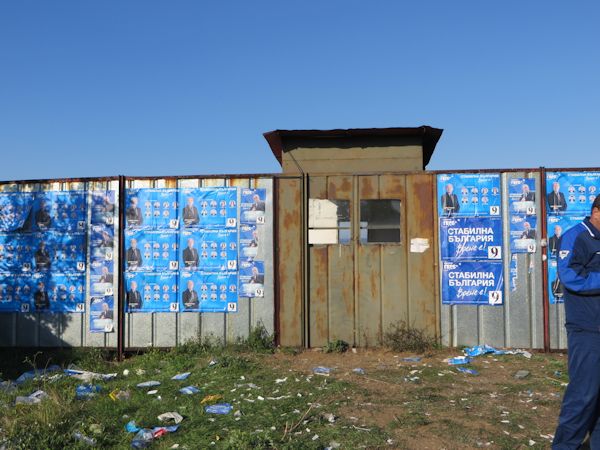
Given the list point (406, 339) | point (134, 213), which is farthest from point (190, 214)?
point (406, 339)

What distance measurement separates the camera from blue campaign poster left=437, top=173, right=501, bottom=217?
754cm

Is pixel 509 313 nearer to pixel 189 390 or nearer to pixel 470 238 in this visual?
pixel 470 238

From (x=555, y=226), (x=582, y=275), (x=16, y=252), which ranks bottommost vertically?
(x=582, y=275)

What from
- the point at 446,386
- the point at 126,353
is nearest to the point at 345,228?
the point at 446,386

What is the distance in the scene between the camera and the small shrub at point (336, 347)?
7.44m

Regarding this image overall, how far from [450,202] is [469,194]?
335 millimetres

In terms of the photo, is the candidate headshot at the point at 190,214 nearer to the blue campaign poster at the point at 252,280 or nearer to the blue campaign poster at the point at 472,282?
the blue campaign poster at the point at 252,280

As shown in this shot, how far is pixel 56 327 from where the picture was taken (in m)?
7.91

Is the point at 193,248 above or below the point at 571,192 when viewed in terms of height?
below

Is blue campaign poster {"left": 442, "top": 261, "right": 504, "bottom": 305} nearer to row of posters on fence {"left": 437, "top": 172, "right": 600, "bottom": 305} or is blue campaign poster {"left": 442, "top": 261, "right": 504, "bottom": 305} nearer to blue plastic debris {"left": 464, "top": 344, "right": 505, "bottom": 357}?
row of posters on fence {"left": 437, "top": 172, "right": 600, "bottom": 305}

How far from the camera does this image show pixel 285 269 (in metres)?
7.72

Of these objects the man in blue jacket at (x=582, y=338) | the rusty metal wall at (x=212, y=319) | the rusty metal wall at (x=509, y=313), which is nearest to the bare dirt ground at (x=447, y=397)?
the rusty metal wall at (x=509, y=313)

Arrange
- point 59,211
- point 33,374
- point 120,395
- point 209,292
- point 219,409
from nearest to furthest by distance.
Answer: point 219,409
point 120,395
point 33,374
point 209,292
point 59,211

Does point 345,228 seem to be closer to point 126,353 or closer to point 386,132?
point 386,132
